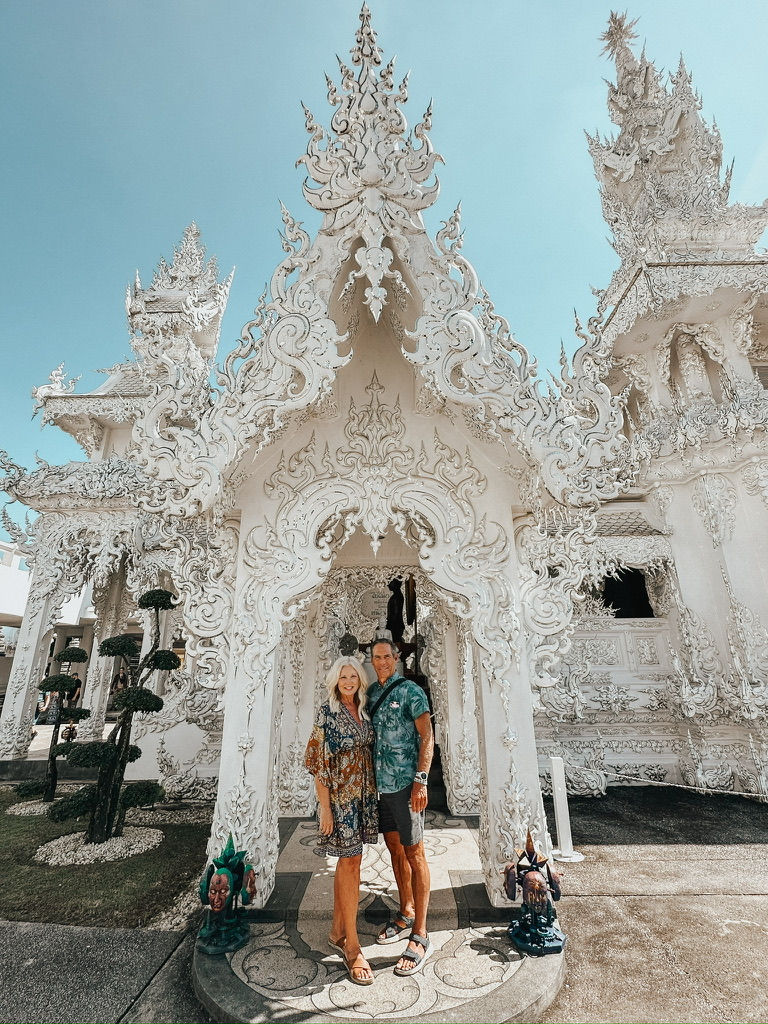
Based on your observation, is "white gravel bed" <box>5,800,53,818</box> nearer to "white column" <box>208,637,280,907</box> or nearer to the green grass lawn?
the green grass lawn

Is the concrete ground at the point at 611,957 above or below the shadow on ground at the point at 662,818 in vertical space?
above

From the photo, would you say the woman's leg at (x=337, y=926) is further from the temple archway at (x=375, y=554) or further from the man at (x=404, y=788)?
the temple archway at (x=375, y=554)

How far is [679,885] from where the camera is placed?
11.0 feet

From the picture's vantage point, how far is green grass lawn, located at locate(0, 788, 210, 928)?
309 centimetres

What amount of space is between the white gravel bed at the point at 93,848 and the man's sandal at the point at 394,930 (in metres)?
2.98

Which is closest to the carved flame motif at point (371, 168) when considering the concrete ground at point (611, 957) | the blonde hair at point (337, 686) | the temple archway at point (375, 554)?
the temple archway at point (375, 554)

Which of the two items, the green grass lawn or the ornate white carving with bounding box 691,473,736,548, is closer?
the green grass lawn

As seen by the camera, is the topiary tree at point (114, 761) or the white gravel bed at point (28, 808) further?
the white gravel bed at point (28, 808)

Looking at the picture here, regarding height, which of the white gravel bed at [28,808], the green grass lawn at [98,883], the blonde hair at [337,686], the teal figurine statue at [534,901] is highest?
the blonde hair at [337,686]

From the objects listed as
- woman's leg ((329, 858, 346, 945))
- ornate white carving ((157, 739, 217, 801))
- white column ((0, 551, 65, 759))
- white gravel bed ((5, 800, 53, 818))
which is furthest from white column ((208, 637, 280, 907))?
white column ((0, 551, 65, 759))

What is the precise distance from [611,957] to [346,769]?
1.75m

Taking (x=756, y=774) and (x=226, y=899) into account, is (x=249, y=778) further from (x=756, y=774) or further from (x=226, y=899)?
(x=756, y=774)

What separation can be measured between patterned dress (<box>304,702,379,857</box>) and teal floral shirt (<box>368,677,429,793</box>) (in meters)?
0.06

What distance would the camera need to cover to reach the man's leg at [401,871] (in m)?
2.54
